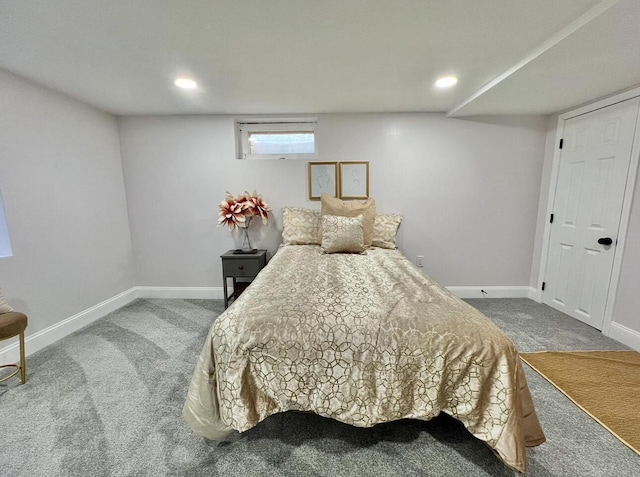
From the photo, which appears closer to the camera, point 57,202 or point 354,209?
point 57,202

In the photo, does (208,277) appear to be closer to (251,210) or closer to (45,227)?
(251,210)

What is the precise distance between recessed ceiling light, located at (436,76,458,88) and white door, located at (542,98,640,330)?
147cm

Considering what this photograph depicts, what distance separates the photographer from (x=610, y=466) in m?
1.19

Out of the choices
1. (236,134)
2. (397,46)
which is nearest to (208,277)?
(236,134)

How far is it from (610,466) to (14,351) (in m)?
3.78

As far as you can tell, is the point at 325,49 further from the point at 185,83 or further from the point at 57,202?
the point at 57,202

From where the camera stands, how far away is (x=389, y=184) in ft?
9.87

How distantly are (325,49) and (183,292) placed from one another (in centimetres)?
303

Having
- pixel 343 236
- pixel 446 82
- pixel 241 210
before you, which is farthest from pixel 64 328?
pixel 446 82

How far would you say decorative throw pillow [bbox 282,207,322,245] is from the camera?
2.78 meters

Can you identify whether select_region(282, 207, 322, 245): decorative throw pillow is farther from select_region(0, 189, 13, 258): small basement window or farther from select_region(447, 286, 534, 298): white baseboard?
select_region(0, 189, 13, 258): small basement window

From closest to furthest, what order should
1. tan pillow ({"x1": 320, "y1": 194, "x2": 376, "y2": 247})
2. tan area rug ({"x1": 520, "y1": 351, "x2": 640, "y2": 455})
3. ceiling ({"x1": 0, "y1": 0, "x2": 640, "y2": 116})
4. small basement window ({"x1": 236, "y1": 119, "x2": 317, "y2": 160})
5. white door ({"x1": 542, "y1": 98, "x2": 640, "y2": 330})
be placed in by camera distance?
ceiling ({"x1": 0, "y1": 0, "x2": 640, "y2": 116}) < tan area rug ({"x1": 520, "y1": 351, "x2": 640, "y2": 455}) < white door ({"x1": 542, "y1": 98, "x2": 640, "y2": 330}) < tan pillow ({"x1": 320, "y1": 194, "x2": 376, "y2": 247}) < small basement window ({"x1": 236, "y1": 119, "x2": 317, "y2": 160})

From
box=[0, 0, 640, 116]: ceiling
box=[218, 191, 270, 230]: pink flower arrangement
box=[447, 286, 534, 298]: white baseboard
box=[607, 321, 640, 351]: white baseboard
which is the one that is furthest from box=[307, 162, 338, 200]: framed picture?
box=[607, 321, 640, 351]: white baseboard

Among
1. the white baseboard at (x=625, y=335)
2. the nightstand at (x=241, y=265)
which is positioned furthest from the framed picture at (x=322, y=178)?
the white baseboard at (x=625, y=335)
